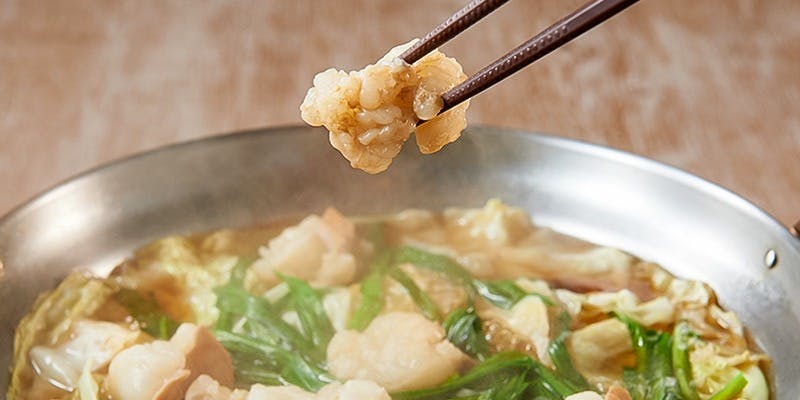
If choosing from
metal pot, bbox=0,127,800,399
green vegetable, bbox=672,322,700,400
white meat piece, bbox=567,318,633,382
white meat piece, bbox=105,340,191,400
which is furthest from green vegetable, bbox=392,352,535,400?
metal pot, bbox=0,127,800,399

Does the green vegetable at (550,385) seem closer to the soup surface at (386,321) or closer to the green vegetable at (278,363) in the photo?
the soup surface at (386,321)

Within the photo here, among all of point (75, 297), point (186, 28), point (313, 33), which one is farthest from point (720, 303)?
point (186, 28)

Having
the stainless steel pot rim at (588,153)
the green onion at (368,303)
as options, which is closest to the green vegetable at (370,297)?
the green onion at (368,303)

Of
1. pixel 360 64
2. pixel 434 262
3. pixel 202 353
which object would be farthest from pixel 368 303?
pixel 360 64

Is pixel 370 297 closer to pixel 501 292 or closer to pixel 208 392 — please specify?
pixel 501 292

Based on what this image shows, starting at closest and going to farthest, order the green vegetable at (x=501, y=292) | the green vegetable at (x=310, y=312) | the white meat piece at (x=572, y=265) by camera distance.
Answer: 1. the green vegetable at (x=310, y=312)
2. the green vegetable at (x=501, y=292)
3. the white meat piece at (x=572, y=265)

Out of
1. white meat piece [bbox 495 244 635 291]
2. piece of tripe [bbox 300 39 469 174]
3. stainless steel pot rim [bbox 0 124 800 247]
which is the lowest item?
white meat piece [bbox 495 244 635 291]

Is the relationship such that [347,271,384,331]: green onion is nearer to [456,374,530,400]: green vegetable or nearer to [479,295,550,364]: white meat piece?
[479,295,550,364]: white meat piece

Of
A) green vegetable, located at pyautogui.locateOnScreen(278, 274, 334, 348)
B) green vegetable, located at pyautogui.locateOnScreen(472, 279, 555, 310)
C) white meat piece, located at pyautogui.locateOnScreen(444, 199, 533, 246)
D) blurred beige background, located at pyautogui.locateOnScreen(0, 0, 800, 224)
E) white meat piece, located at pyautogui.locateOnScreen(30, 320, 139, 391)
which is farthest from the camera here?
blurred beige background, located at pyautogui.locateOnScreen(0, 0, 800, 224)
